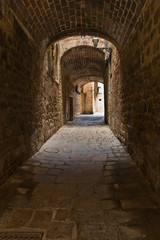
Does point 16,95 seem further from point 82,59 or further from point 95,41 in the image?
point 82,59

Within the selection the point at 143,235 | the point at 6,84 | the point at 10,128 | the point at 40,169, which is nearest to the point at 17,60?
the point at 6,84

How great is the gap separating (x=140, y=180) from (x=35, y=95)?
3.44m

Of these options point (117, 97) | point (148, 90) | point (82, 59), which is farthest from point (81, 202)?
point (82, 59)

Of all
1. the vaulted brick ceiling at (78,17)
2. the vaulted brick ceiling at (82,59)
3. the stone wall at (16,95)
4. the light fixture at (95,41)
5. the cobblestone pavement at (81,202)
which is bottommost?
the cobblestone pavement at (81,202)

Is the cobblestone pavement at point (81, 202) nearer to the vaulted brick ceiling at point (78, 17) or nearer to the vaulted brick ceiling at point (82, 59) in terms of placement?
the vaulted brick ceiling at point (78, 17)

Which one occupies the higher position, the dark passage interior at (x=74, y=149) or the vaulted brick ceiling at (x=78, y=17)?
the vaulted brick ceiling at (x=78, y=17)

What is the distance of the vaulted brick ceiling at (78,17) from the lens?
10.9 ft

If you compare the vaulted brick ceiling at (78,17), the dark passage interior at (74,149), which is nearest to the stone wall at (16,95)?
the dark passage interior at (74,149)

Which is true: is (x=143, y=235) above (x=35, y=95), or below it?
below

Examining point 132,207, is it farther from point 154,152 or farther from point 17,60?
point 17,60

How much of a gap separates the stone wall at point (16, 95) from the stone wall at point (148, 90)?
94.5 inches

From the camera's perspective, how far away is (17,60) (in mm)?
3316

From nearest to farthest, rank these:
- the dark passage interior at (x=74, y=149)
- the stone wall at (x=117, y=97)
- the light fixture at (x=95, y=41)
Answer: the dark passage interior at (x=74, y=149) → the stone wall at (x=117, y=97) → the light fixture at (x=95, y=41)

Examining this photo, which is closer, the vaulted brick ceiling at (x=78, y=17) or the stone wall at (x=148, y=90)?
the stone wall at (x=148, y=90)
